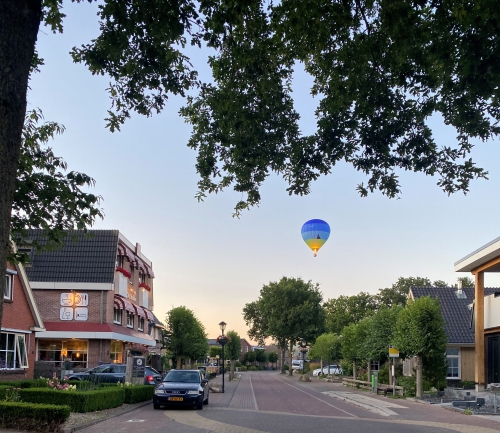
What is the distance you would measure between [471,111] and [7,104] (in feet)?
24.4

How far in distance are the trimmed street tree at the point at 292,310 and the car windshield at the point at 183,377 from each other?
2000 inches

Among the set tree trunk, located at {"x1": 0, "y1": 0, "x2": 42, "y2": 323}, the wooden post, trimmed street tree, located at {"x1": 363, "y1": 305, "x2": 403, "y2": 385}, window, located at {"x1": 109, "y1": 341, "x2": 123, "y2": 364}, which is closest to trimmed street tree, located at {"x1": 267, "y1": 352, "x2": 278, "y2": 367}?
window, located at {"x1": 109, "y1": 341, "x2": 123, "y2": 364}

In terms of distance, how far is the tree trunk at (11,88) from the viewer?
6.27 metres

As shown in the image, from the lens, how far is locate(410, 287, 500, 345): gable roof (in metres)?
40.0

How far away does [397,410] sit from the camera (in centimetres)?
2395

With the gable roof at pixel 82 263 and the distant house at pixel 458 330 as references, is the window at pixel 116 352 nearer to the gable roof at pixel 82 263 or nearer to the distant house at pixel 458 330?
the gable roof at pixel 82 263

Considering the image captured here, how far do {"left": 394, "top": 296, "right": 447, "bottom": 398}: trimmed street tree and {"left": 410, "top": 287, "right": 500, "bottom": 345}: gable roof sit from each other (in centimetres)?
803

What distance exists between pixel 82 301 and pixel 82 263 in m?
2.76

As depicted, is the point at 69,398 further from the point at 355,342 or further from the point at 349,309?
the point at 349,309

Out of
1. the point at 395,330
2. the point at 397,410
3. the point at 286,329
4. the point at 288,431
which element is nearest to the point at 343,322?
the point at 286,329

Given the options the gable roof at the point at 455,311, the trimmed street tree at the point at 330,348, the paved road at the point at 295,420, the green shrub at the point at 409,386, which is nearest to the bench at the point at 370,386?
the green shrub at the point at 409,386

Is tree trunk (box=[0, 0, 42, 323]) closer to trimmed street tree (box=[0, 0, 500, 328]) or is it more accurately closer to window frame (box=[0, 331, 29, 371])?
trimmed street tree (box=[0, 0, 500, 328])

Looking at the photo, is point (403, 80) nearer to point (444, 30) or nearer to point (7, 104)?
point (444, 30)

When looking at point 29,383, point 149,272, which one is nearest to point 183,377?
point 29,383
